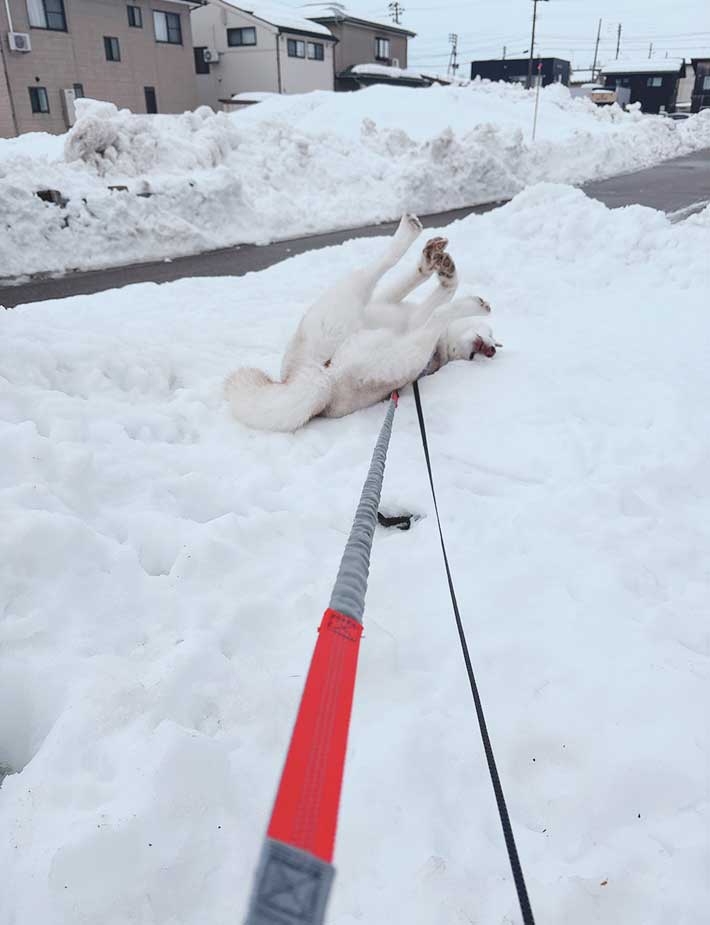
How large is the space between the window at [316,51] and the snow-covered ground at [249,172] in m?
10.8

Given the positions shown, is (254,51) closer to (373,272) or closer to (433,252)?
(373,272)

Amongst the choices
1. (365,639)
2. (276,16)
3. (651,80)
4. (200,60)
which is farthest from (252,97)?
(651,80)

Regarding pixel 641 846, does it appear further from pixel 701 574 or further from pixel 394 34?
pixel 394 34

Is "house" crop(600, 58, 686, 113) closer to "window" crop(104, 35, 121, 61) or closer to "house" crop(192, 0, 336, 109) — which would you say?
"house" crop(192, 0, 336, 109)

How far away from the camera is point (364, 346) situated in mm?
3713

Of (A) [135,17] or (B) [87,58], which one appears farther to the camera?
(A) [135,17]

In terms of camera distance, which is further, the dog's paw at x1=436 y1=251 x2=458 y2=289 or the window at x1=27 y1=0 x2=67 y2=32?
the window at x1=27 y1=0 x2=67 y2=32

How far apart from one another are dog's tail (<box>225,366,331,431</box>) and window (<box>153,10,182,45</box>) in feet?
83.8

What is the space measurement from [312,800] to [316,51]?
35488 millimetres

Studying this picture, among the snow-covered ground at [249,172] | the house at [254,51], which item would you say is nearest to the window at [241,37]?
the house at [254,51]

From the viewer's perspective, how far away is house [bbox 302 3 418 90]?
32.4 metres

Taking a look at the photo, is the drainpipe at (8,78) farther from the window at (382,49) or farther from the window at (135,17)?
the window at (382,49)

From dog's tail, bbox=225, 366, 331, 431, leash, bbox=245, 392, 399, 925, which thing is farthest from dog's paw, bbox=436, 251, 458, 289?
leash, bbox=245, 392, 399, 925

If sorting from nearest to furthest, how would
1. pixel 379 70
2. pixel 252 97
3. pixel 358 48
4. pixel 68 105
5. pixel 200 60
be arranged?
pixel 68 105 → pixel 252 97 → pixel 200 60 → pixel 379 70 → pixel 358 48
